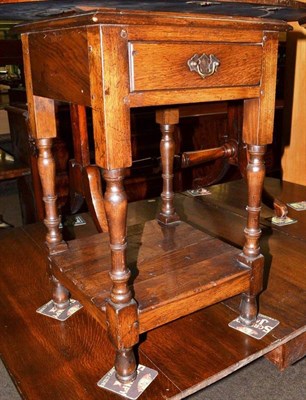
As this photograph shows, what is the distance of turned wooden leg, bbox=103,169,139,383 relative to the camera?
2.50 ft

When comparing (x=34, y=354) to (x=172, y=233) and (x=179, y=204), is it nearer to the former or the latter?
(x=172, y=233)

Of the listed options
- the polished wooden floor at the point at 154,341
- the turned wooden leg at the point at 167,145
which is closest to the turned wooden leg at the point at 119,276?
the polished wooden floor at the point at 154,341

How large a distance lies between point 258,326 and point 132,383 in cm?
34

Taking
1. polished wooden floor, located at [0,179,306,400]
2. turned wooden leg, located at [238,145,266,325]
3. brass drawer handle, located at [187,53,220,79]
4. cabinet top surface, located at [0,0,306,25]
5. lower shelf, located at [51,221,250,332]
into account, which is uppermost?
cabinet top surface, located at [0,0,306,25]

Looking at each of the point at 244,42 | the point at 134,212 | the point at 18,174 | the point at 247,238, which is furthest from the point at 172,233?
the point at 18,174

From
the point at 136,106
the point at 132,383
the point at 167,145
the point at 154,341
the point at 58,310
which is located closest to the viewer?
the point at 136,106

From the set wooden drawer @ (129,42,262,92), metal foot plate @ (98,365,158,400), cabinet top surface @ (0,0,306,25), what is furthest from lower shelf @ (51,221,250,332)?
cabinet top surface @ (0,0,306,25)

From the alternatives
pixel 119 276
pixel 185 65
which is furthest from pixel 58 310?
pixel 185 65

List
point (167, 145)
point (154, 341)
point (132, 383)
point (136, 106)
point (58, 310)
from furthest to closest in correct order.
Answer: point (167, 145)
point (58, 310)
point (154, 341)
point (132, 383)
point (136, 106)

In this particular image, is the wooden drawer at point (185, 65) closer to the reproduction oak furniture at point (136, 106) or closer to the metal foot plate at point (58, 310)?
the reproduction oak furniture at point (136, 106)

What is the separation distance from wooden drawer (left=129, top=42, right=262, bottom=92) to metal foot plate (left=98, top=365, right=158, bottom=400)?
0.57 metres

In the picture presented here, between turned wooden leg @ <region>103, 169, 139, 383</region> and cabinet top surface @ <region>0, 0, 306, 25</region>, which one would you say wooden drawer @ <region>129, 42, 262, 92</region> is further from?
turned wooden leg @ <region>103, 169, 139, 383</region>

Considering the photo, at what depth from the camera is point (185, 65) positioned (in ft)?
2.56

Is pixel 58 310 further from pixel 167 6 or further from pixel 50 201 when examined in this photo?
pixel 167 6
